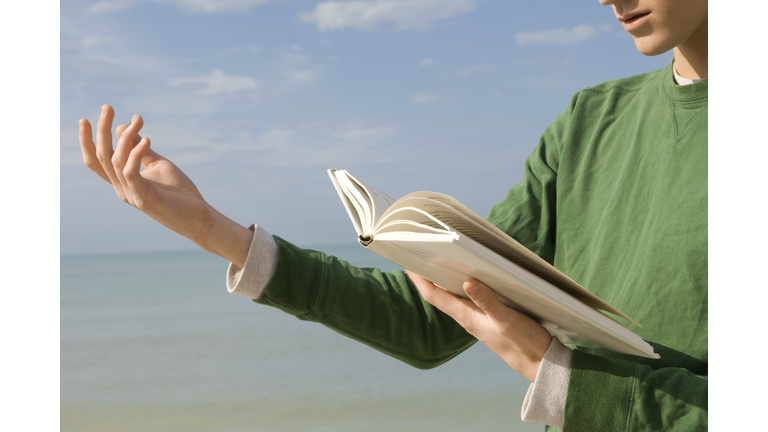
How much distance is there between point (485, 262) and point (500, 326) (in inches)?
6.5

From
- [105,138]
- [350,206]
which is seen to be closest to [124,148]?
[105,138]

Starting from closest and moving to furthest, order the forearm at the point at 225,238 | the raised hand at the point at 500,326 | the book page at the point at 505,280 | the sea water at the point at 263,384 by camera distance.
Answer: the book page at the point at 505,280 → the raised hand at the point at 500,326 → the forearm at the point at 225,238 → the sea water at the point at 263,384

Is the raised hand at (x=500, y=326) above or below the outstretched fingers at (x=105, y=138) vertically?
below

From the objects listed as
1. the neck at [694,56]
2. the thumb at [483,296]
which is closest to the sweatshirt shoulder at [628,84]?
the neck at [694,56]

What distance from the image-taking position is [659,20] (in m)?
0.83

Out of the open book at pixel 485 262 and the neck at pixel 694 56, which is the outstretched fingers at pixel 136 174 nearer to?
the open book at pixel 485 262

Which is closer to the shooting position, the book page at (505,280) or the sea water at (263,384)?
the book page at (505,280)

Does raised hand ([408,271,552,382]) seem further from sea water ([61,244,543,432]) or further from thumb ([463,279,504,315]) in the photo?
sea water ([61,244,543,432])

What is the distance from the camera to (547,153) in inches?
46.1

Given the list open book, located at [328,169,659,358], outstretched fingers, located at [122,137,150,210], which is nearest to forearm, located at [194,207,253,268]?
outstretched fingers, located at [122,137,150,210]

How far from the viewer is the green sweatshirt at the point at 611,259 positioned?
72 centimetres

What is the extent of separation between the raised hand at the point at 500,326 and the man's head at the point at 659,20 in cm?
45

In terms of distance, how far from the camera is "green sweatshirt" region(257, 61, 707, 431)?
72 cm

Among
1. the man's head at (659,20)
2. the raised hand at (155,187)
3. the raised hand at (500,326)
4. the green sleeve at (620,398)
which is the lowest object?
the green sleeve at (620,398)
